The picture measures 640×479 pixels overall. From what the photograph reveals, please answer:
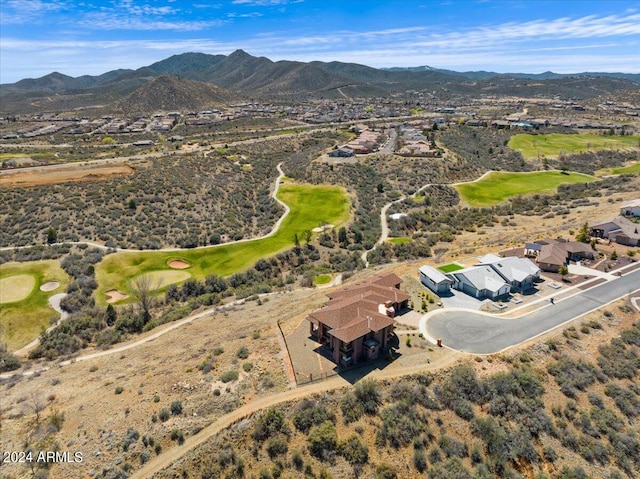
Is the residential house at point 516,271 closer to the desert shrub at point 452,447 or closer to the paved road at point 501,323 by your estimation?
the paved road at point 501,323

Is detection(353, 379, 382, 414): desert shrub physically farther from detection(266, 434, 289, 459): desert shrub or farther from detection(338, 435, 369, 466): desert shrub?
detection(266, 434, 289, 459): desert shrub

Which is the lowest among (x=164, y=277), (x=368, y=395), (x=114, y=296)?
(x=114, y=296)

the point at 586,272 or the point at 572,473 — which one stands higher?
the point at 586,272

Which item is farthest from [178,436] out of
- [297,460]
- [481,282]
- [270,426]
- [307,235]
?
[307,235]

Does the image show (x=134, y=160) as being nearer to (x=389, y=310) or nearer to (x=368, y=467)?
(x=389, y=310)

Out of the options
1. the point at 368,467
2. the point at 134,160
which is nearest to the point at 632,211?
the point at 368,467

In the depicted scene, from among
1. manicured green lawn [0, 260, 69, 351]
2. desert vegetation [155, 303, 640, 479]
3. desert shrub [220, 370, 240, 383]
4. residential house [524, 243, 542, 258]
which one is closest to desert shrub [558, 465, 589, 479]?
desert vegetation [155, 303, 640, 479]

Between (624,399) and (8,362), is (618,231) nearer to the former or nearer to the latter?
(624,399)
